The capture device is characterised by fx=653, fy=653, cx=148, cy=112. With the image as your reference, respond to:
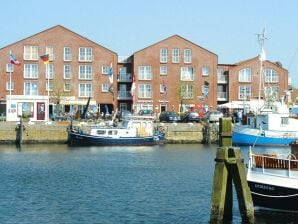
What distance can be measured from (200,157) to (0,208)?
26741mm

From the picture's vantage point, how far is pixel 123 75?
332ft

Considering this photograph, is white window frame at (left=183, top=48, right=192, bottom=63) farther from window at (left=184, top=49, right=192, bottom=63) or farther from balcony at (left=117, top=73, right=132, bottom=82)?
balcony at (left=117, top=73, right=132, bottom=82)

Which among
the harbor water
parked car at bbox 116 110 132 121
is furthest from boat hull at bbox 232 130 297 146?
parked car at bbox 116 110 132 121

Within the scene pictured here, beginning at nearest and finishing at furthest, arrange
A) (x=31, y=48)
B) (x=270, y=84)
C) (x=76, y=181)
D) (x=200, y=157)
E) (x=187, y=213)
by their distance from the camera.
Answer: (x=187, y=213) < (x=76, y=181) < (x=200, y=157) < (x=31, y=48) < (x=270, y=84)

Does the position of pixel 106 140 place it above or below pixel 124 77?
below

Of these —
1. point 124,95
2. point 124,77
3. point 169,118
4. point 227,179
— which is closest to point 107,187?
point 227,179

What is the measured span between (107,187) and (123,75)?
6680 centimetres

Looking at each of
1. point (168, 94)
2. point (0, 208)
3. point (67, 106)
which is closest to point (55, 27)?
point (67, 106)

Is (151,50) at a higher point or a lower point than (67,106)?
higher

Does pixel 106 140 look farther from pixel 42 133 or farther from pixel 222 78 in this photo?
pixel 222 78

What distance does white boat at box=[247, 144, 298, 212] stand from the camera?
984 inches

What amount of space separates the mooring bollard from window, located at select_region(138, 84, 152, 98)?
251 feet

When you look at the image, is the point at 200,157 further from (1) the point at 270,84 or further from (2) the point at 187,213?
(1) the point at 270,84

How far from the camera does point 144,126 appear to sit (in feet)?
221
